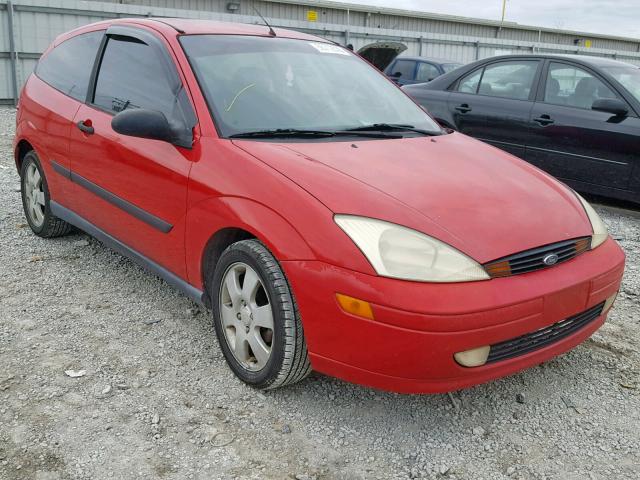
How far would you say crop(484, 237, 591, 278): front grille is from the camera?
2299mm

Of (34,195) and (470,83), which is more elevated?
(470,83)

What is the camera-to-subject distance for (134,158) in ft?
10.6

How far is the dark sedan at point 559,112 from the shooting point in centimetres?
561

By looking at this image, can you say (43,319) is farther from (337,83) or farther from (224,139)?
(337,83)

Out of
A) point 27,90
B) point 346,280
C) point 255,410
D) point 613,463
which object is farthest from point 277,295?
point 27,90

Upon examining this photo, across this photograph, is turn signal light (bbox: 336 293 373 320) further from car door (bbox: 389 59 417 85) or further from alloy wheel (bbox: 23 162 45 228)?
car door (bbox: 389 59 417 85)

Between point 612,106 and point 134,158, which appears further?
point 612,106

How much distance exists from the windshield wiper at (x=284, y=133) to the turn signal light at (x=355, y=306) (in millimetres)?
973

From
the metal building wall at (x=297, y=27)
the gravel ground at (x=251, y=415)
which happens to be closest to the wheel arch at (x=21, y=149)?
the gravel ground at (x=251, y=415)

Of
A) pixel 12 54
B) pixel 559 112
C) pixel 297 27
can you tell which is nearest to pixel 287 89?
pixel 559 112

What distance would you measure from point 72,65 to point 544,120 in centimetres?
420

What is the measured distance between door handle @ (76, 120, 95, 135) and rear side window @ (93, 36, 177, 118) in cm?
13

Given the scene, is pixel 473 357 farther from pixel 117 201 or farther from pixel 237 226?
pixel 117 201

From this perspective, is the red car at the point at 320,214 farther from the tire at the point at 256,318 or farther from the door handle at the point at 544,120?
the door handle at the point at 544,120
